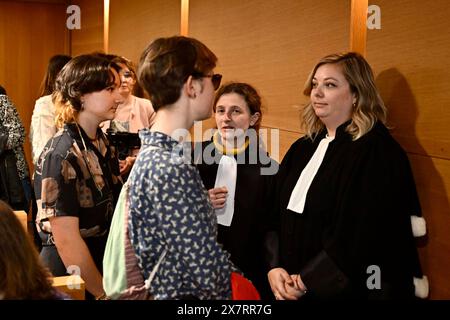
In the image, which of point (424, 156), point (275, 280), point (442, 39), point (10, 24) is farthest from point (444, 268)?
point (10, 24)

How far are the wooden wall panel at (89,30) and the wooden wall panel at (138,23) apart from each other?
14.9 inches

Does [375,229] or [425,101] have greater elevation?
[425,101]

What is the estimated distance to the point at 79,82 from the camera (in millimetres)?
2496

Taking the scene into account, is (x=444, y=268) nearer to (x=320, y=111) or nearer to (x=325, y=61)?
(x=320, y=111)

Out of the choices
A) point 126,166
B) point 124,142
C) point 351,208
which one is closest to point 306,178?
point 351,208

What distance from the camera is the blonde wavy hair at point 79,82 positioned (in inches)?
98.3

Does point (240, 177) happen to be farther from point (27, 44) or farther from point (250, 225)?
point (27, 44)

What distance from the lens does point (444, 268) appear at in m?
2.20

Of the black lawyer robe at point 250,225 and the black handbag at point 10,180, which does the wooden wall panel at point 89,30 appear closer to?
the black handbag at point 10,180

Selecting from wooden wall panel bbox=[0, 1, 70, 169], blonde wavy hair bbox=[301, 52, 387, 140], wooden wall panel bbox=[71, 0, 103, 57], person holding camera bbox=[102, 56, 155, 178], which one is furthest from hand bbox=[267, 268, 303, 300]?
wooden wall panel bbox=[0, 1, 70, 169]

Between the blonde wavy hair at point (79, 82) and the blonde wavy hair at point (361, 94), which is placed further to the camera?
the blonde wavy hair at point (79, 82)

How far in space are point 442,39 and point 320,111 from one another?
19.8 inches

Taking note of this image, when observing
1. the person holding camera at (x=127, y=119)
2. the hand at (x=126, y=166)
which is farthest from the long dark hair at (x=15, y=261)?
the person holding camera at (x=127, y=119)

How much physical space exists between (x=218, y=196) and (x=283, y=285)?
0.46m
